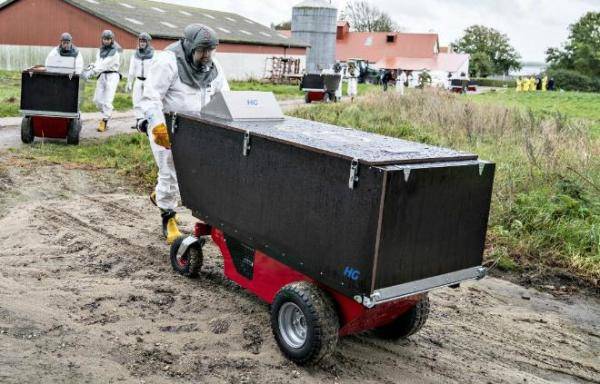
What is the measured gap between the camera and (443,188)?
3973 millimetres

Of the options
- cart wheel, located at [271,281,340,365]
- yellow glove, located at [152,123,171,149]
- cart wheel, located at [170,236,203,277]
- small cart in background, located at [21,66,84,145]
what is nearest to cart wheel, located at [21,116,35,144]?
small cart in background, located at [21,66,84,145]

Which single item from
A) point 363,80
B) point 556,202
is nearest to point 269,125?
point 556,202

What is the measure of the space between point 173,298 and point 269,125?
150 centimetres

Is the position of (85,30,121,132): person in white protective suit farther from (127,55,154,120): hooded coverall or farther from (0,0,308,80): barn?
(0,0,308,80): barn

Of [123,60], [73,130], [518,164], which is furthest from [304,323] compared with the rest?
[123,60]

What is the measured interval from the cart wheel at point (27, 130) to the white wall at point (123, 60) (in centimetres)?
2033

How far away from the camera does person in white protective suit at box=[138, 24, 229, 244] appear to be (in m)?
5.92

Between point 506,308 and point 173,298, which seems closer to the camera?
point 173,298

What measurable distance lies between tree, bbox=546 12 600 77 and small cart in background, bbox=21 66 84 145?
67272mm

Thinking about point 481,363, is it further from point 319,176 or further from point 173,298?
point 173,298

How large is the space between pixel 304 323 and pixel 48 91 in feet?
27.6

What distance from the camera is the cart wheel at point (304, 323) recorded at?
4.07 m

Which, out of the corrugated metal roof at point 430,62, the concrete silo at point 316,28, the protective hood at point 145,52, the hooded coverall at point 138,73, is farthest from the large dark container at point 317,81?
the corrugated metal roof at point 430,62

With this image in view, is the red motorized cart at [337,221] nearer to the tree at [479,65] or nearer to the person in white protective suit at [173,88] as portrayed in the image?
the person in white protective suit at [173,88]
